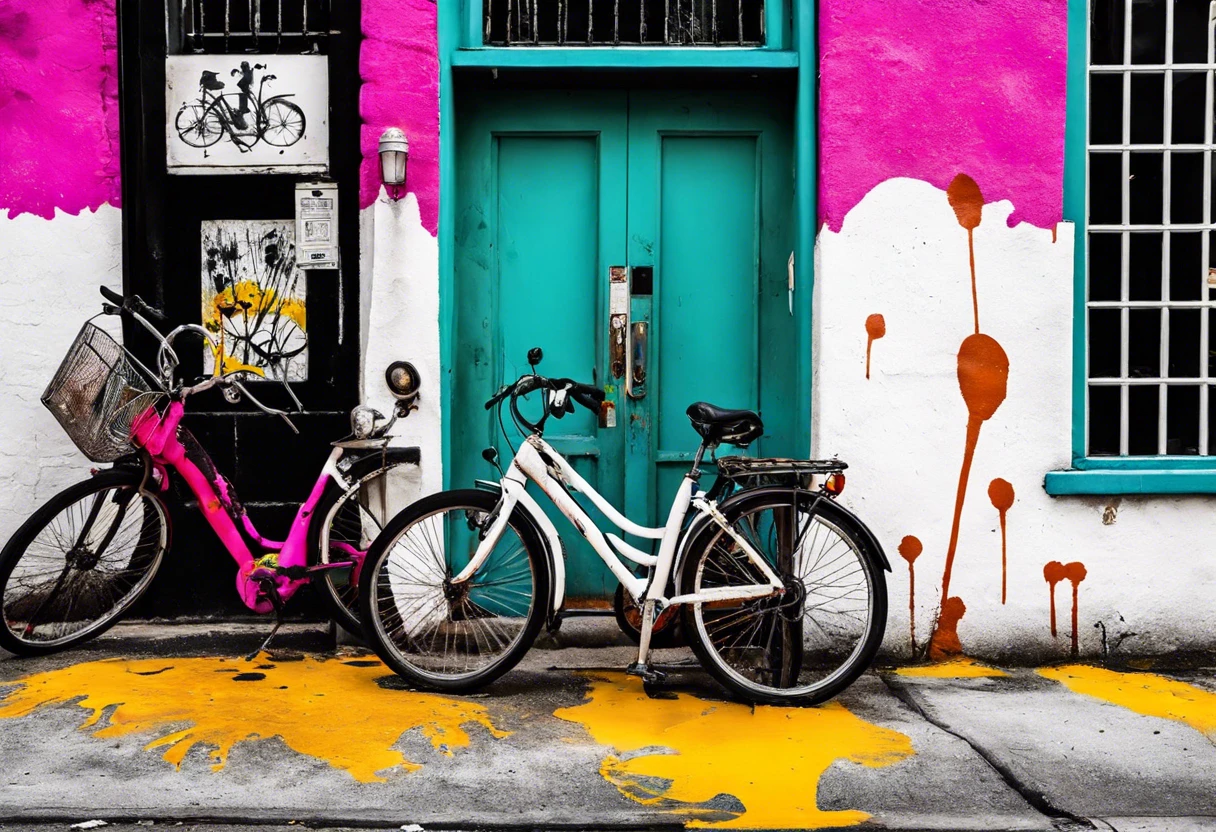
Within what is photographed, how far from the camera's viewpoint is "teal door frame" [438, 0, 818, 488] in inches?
195

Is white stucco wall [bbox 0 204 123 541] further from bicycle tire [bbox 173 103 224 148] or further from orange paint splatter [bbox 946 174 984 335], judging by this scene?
orange paint splatter [bbox 946 174 984 335]

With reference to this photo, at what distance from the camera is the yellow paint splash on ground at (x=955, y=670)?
4.75 m

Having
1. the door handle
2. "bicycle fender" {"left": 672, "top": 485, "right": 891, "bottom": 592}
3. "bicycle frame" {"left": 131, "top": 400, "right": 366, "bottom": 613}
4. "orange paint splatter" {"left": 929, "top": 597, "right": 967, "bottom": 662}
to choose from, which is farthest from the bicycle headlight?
"orange paint splatter" {"left": 929, "top": 597, "right": 967, "bottom": 662}

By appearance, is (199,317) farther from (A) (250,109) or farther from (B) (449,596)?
(B) (449,596)

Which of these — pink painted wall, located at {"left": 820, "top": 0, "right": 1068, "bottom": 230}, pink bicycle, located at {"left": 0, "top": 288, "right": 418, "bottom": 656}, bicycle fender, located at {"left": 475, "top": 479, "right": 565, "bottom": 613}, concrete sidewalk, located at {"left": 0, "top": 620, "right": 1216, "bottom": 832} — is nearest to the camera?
concrete sidewalk, located at {"left": 0, "top": 620, "right": 1216, "bottom": 832}

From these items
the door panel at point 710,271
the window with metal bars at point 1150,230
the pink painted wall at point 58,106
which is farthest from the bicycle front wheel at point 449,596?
the window with metal bars at point 1150,230

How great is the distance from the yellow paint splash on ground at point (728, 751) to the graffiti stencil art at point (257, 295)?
2237 mm

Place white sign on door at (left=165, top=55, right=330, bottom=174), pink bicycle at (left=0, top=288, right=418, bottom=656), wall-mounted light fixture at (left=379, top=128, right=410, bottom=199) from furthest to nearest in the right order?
1. white sign on door at (left=165, top=55, right=330, bottom=174)
2. wall-mounted light fixture at (left=379, top=128, right=410, bottom=199)
3. pink bicycle at (left=0, top=288, right=418, bottom=656)

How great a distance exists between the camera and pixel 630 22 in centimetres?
517

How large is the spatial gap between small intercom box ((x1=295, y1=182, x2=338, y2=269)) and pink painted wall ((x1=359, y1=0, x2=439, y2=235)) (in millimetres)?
307

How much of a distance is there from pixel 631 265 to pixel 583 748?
2.38m

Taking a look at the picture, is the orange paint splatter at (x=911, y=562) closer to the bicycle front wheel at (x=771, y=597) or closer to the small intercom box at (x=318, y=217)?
the bicycle front wheel at (x=771, y=597)

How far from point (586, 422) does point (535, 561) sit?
111 centimetres

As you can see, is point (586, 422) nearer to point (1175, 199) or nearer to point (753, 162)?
point (753, 162)
